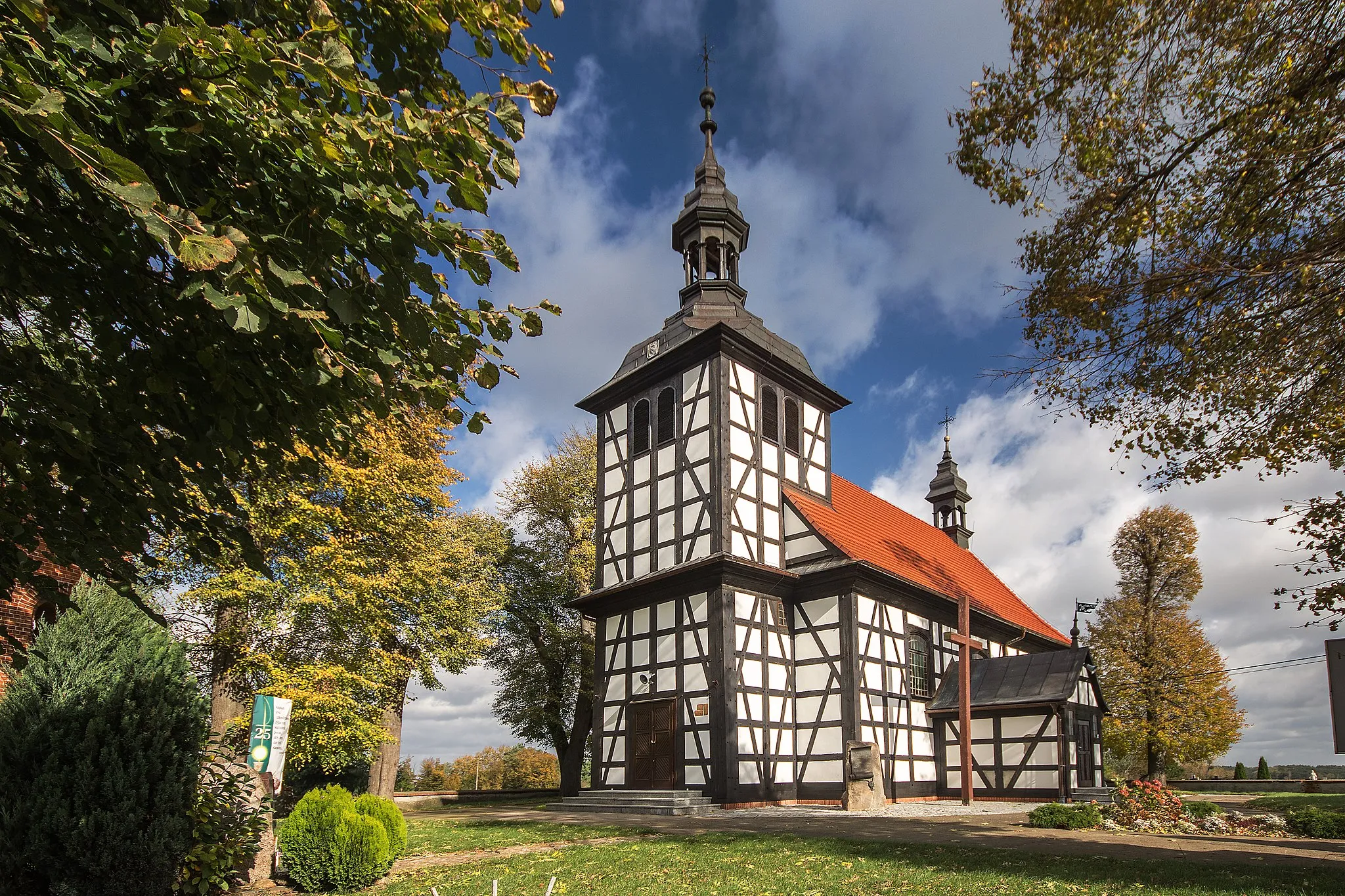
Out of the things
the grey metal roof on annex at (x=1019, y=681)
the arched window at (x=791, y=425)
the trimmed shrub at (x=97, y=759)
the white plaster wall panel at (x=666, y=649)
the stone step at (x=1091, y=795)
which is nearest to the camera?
the trimmed shrub at (x=97, y=759)

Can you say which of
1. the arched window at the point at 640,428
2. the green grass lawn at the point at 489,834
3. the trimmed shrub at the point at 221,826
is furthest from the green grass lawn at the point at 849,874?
the arched window at the point at 640,428

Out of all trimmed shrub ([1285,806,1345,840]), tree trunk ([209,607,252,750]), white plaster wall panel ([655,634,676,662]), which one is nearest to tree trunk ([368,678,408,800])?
tree trunk ([209,607,252,750])

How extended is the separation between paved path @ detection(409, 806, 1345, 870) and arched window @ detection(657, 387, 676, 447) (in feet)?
29.0

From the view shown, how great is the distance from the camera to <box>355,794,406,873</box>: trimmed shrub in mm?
9258

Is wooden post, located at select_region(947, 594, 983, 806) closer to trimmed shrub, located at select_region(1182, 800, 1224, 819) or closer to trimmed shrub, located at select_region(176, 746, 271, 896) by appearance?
trimmed shrub, located at select_region(1182, 800, 1224, 819)

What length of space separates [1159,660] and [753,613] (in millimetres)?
21329

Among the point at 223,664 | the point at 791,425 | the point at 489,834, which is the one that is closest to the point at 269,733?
the point at 489,834

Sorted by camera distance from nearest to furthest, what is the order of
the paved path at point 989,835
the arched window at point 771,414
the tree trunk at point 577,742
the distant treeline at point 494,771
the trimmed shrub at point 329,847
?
1. the trimmed shrub at point 329,847
2. the paved path at point 989,835
3. the arched window at point 771,414
4. the tree trunk at point 577,742
5. the distant treeline at point 494,771

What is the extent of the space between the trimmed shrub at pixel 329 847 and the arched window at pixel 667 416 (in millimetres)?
13458

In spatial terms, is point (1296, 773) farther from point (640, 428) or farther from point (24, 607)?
point (24, 607)

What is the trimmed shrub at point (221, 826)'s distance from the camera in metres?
7.48

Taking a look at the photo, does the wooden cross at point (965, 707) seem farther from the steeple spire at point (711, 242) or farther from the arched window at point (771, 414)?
the steeple spire at point (711, 242)

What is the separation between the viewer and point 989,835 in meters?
11.6

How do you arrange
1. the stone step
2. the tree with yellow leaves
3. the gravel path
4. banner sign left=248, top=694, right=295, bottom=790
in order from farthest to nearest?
the stone step → the tree with yellow leaves → the gravel path → banner sign left=248, top=694, right=295, bottom=790
